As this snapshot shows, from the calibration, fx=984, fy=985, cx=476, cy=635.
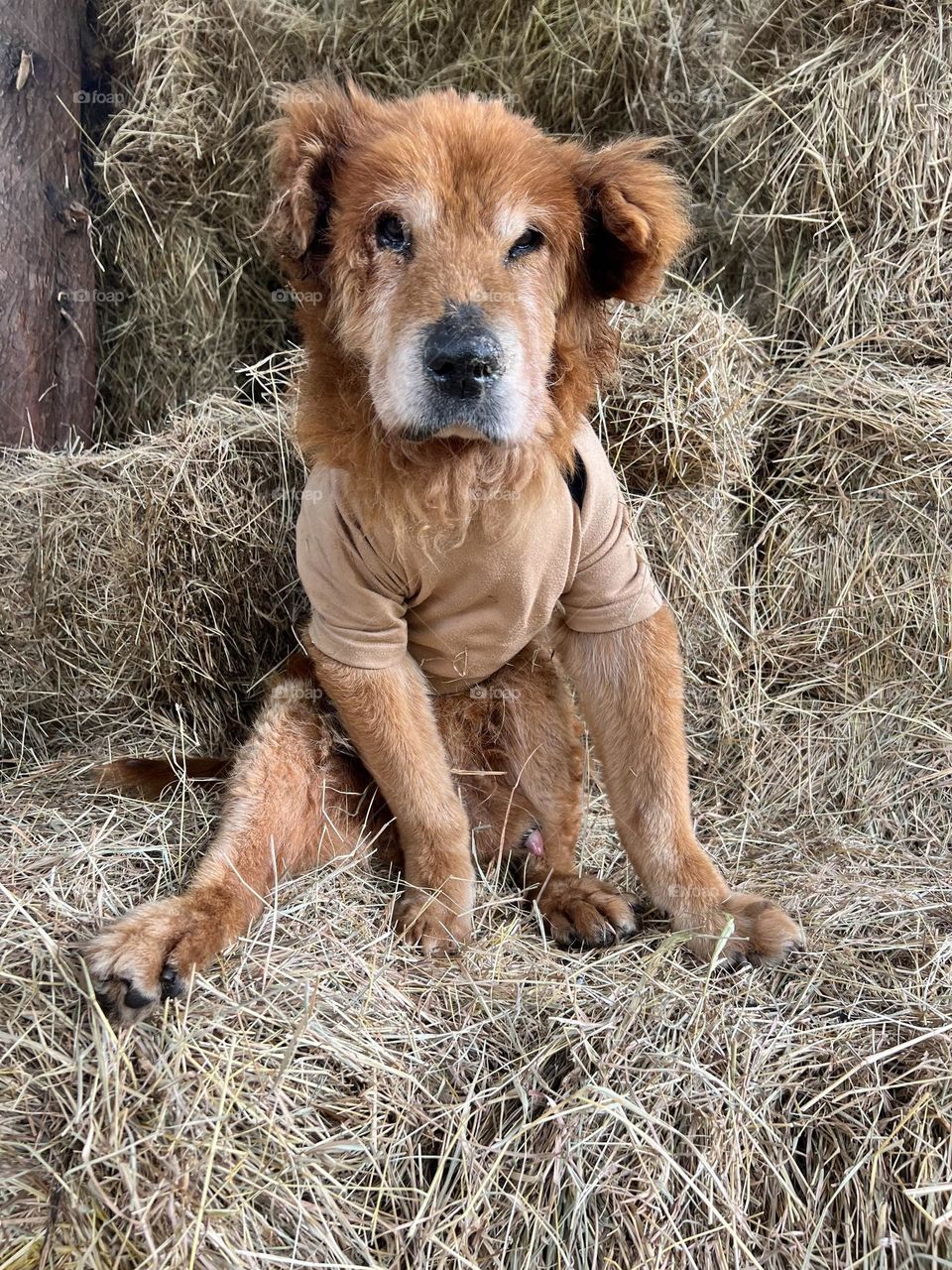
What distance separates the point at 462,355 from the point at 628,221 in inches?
20.1

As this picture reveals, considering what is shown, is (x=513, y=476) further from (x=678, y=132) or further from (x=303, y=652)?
(x=678, y=132)

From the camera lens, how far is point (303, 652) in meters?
2.73

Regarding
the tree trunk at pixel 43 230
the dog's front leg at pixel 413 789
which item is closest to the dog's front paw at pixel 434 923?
the dog's front leg at pixel 413 789

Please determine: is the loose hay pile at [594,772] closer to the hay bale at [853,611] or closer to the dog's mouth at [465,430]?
the hay bale at [853,611]

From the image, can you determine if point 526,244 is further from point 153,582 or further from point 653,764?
point 153,582

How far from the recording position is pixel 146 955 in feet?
6.23

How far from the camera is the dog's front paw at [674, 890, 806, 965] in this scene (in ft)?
7.16

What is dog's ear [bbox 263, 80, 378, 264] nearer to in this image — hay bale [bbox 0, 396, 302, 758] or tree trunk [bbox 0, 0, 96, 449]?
hay bale [bbox 0, 396, 302, 758]

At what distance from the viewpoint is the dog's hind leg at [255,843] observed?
1896mm

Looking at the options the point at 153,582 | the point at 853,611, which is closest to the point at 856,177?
the point at 853,611

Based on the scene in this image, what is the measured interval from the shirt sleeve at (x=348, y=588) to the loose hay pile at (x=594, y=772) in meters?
0.56

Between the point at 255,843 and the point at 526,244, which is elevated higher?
the point at 526,244

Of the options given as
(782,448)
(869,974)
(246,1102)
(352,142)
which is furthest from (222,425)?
(869,974)

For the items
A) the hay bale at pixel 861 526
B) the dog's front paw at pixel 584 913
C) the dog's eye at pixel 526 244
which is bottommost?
the dog's front paw at pixel 584 913
